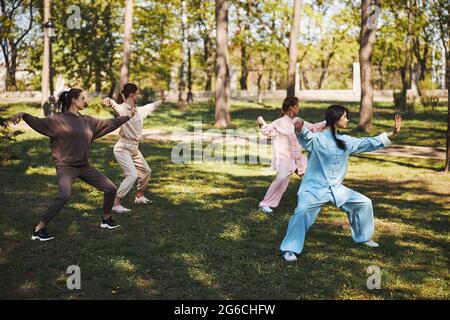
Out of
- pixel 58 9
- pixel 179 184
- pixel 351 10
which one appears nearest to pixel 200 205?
pixel 179 184

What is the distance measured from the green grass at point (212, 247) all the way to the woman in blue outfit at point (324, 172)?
0.35m

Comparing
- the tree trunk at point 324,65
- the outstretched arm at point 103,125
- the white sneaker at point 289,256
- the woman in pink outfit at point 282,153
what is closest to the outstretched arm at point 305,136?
the white sneaker at point 289,256

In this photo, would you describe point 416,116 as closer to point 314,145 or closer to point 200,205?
point 200,205

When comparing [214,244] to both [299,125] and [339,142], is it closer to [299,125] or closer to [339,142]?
[299,125]

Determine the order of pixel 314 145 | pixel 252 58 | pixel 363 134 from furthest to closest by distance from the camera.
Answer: pixel 252 58
pixel 363 134
pixel 314 145

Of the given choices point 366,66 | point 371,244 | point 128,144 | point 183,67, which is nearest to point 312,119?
point 366,66

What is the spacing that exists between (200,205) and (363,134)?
11.8 metres

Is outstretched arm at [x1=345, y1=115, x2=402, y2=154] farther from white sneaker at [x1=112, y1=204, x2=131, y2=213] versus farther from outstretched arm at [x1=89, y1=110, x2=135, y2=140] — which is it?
white sneaker at [x1=112, y1=204, x2=131, y2=213]

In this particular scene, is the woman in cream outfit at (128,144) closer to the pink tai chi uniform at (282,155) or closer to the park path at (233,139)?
the pink tai chi uniform at (282,155)

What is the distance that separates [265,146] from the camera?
18547mm

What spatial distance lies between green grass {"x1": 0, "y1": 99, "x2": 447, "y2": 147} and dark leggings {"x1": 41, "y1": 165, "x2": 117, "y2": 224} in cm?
970

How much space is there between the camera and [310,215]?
21.9ft

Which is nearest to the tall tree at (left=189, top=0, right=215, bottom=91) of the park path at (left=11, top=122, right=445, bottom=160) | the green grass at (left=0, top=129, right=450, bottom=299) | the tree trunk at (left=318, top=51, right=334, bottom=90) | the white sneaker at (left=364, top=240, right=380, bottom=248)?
the tree trunk at (left=318, top=51, right=334, bottom=90)

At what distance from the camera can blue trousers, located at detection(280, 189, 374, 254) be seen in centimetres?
658
